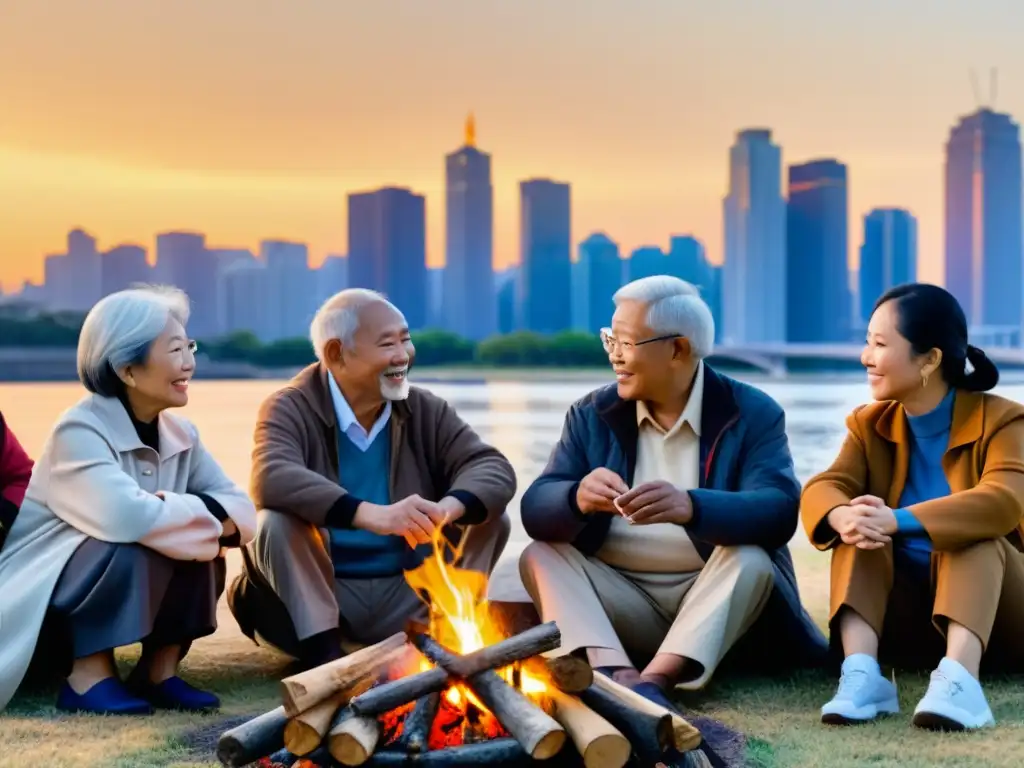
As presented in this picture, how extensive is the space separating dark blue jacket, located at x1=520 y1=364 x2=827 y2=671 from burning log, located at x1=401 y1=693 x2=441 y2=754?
1090 mm

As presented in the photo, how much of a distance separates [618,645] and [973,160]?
312 ft

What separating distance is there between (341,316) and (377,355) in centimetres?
18

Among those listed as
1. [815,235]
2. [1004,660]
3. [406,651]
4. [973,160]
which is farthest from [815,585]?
[973,160]

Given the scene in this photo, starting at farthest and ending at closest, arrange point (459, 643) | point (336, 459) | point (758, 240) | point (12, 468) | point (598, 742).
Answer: point (758, 240) → point (336, 459) → point (12, 468) → point (459, 643) → point (598, 742)

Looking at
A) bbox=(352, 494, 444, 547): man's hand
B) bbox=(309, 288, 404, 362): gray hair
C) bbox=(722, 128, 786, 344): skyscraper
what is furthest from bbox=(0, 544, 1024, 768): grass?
bbox=(722, 128, 786, 344): skyscraper

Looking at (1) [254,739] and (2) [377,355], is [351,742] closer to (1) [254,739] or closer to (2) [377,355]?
(1) [254,739]

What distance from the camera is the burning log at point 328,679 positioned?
2732mm

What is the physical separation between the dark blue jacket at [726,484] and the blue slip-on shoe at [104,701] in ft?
4.15

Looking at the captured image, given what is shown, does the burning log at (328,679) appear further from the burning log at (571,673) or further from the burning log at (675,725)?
the burning log at (675,725)

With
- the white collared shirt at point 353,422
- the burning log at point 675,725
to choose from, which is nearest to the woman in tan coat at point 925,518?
the burning log at point 675,725

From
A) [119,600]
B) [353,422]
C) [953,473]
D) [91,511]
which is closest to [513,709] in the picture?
[119,600]

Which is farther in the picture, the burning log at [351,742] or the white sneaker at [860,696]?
the white sneaker at [860,696]

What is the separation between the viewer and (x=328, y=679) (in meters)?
2.80

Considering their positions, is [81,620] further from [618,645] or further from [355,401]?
[618,645]
